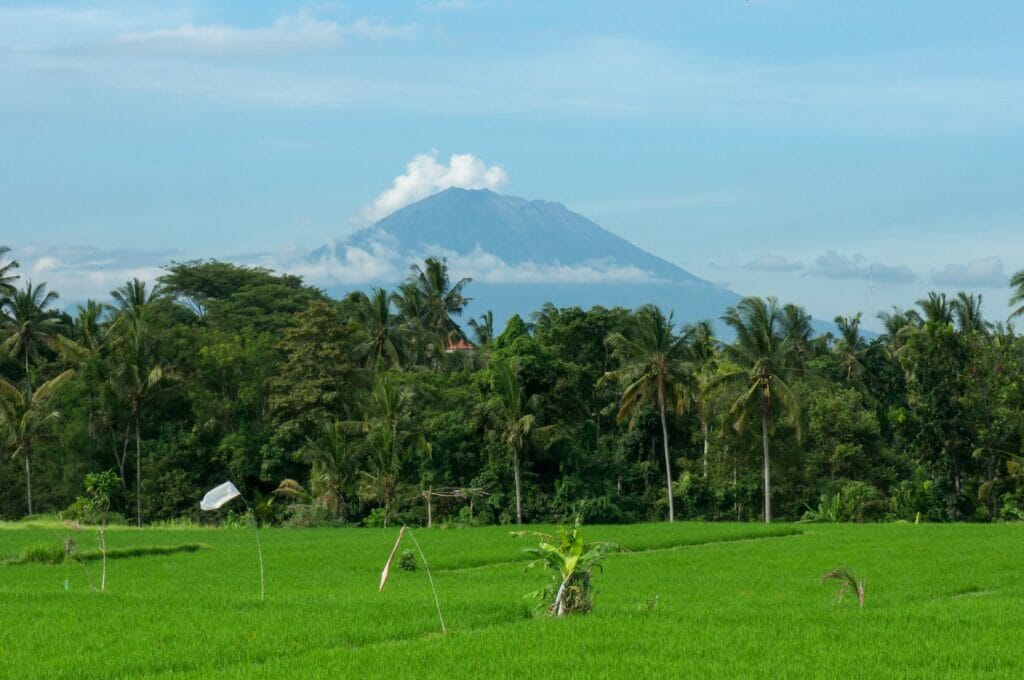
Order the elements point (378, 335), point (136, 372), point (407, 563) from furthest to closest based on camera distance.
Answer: point (378, 335) < point (136, 372) < point (407, 563)

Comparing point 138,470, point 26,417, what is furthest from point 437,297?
point 26,417

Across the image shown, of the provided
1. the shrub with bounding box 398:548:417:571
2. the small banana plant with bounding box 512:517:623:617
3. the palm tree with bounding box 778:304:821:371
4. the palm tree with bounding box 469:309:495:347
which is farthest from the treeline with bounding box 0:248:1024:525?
the small banana plant with bounding box 512:517:623:617

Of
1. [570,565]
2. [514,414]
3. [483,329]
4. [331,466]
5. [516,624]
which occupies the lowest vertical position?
[516,624]

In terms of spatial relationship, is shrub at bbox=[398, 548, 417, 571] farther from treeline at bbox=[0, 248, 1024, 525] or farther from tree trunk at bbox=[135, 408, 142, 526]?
tree trunk at bbox=[135, 408, 142, 526]

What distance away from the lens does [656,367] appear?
44094 mm

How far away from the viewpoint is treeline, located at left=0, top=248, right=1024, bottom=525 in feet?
136

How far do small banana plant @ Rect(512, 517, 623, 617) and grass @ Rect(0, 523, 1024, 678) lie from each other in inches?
11.4

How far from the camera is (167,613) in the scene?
49.9ft

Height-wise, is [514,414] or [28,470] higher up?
[514,414]

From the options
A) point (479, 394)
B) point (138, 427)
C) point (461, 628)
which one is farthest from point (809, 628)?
point (138, 427)

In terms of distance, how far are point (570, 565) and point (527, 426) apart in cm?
2971

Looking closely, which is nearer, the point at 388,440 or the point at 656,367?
the point at 388,440

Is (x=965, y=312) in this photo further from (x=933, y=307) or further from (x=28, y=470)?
(x=28, y=470)

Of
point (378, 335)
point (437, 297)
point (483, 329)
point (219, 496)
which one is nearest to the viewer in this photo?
point (219, 496)
